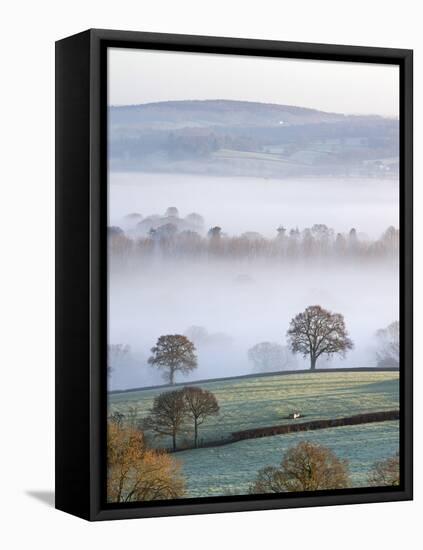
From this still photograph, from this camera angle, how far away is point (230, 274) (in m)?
12.6

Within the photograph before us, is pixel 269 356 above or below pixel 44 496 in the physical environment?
above

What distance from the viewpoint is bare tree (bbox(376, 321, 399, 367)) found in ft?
42.9

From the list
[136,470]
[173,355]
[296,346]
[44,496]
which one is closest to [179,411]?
[173,355]


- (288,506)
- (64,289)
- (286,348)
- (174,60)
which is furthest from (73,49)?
(288,506)

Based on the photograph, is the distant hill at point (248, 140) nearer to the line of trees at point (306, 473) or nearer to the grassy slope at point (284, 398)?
the grassy slope at point (284, 398)

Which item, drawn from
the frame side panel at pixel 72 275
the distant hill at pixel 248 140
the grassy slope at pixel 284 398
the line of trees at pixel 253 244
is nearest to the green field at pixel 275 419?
the grassy slope at pixel 284 398

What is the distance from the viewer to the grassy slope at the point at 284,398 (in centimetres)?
1247

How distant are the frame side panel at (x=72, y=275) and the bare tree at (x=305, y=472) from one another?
1.19 m

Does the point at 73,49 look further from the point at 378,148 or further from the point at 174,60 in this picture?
the point at 378,148

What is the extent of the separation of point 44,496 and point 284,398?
1.79 meters

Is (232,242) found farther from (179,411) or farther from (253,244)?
(179,411)

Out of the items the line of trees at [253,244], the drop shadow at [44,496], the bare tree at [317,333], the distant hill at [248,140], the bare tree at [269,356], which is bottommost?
the drop shadow at [44,496]

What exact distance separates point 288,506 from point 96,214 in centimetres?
232

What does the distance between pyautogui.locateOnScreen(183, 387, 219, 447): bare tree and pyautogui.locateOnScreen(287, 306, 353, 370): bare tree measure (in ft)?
2.30
